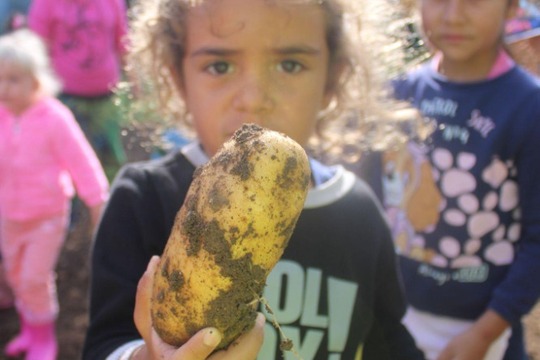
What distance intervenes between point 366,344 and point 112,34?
10.3ft

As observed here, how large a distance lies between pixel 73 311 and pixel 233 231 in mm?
2786

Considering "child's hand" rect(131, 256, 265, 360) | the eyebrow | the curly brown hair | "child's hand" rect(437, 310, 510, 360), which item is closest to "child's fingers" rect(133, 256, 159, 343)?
"child's hand" rect(131, 256, 265, 360)

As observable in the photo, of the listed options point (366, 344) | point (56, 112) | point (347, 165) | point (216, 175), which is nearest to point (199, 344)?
point (216, 175)

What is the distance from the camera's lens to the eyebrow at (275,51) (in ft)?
4.30

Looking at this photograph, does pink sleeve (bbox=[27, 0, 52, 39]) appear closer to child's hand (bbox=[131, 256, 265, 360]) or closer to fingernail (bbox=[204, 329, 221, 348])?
child's hand (bbox=[131, 256, 265, 360])

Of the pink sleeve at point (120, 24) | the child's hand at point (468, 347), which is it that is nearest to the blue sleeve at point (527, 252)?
the child's hand at point (468, 347)

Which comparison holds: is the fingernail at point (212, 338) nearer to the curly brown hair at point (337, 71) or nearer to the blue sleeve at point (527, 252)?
the curly brown hair at point (337, 71)

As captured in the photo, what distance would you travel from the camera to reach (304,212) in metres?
1.49

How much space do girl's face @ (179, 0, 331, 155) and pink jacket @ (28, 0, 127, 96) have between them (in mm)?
2578

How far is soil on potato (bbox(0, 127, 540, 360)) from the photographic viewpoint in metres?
3.03

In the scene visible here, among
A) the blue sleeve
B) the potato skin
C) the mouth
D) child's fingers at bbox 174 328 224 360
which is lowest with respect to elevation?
the blue sleeve

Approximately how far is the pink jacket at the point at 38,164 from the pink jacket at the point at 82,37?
3.65ft

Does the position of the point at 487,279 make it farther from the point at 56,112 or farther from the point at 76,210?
the point at 76,210

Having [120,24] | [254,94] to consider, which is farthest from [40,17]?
[254,94]
